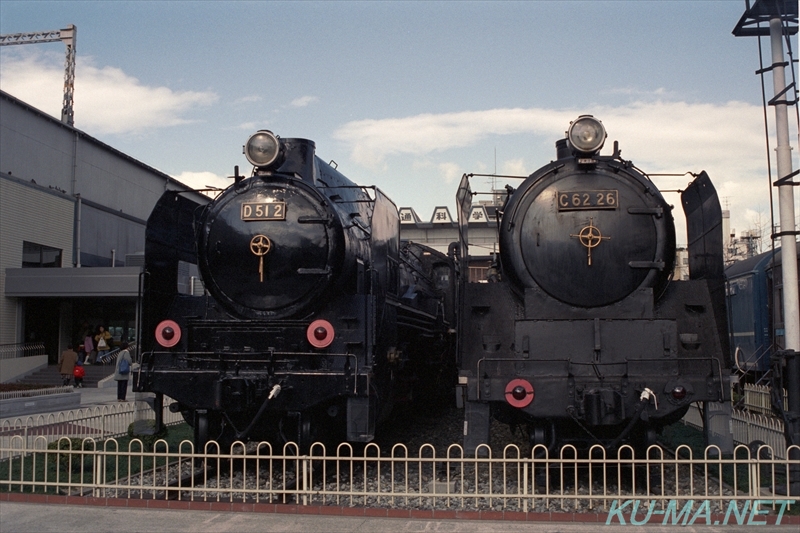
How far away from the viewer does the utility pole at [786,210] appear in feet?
→ 25.1

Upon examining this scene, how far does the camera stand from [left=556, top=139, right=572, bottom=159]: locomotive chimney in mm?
8891

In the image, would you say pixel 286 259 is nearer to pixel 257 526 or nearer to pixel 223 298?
pixel 223 298

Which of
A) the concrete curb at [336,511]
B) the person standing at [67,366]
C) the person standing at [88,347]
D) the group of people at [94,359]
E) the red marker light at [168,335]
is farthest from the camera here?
the person standing at [88,347]

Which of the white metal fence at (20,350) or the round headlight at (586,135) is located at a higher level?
the round headlight at (586,135)

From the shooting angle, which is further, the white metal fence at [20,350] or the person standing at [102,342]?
the person standing at [102,342]

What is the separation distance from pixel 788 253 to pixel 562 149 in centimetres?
274

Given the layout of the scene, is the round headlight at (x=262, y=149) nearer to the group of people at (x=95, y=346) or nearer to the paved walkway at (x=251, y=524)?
the paved walkway at (x=251, y=524)

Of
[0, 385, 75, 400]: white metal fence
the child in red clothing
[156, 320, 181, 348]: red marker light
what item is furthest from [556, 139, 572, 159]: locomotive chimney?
the child in red clothing

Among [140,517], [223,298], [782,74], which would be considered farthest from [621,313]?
[140,517]

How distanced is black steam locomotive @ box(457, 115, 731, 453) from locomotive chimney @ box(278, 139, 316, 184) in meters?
2.38

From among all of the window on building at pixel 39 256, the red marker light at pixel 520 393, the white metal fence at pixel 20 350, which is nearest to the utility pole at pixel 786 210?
the red marker light at pixel 520 393

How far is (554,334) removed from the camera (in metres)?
7.95

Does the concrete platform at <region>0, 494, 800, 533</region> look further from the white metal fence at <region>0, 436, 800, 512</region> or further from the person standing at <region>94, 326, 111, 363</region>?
the person standing at <region>94, 326, 111, 363</region>

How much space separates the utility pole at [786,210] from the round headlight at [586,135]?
6.37 feet
